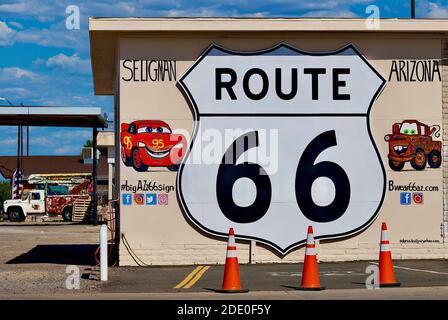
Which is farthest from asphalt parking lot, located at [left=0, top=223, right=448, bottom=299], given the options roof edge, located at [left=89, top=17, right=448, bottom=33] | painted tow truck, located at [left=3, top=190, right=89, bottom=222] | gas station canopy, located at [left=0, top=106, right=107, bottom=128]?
painted tow truck, located at [left=3, top=190, right=89, bottom=222]

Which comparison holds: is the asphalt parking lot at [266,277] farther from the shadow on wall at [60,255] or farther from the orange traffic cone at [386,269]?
the shadow on wall at [60,255]

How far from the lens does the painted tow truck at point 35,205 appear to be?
53425 mm

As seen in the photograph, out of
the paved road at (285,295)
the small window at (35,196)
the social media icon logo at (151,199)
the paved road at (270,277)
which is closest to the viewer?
the paved road at (285,295)

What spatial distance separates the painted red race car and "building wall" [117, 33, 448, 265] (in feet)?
0.47

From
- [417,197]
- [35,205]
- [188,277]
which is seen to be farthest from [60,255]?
[35,205]

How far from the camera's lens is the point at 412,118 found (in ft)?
67.4

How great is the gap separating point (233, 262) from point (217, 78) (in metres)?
6.37

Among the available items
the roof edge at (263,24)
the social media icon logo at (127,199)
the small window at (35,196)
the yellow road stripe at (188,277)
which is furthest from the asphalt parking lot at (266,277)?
the small window at (35,196)

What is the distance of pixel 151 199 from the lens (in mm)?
19875

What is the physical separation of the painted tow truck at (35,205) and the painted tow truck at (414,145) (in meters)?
35.0

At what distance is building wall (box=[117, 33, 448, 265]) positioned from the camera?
65.3ft

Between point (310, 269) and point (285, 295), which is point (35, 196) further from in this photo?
point (285, 295)

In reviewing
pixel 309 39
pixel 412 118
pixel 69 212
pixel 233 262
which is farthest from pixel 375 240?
pixel 69 212
